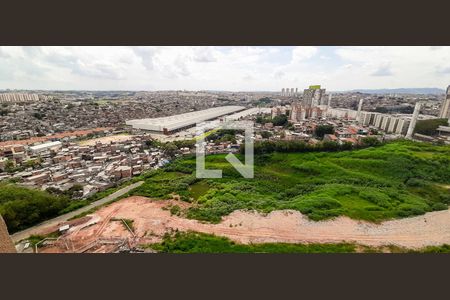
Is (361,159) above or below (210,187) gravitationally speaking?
above

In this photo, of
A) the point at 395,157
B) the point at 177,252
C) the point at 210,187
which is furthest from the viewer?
the point at 395,157

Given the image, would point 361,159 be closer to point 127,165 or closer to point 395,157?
point 395,157

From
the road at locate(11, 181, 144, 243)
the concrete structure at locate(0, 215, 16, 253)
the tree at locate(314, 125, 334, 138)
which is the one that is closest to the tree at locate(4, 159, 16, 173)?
the road at locate(11, 181, 144, 243)

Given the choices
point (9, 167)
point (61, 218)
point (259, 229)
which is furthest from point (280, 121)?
point (9, 167)

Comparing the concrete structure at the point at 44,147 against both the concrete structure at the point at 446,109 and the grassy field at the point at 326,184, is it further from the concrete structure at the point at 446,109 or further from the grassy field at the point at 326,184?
the concrete structure at the point at 446,109

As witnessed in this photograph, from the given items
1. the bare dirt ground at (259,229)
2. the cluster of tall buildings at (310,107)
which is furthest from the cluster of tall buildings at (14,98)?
the cluster of tall buildings at (310,107)

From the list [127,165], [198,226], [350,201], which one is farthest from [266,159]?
[127,165]

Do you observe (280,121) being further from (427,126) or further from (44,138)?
(44,138)

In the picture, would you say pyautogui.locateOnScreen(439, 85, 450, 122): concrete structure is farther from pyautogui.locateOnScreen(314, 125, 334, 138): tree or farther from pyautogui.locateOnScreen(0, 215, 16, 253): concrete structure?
pyautogui.locateOnScreen(0, 215, 16, 253): concrete structure
